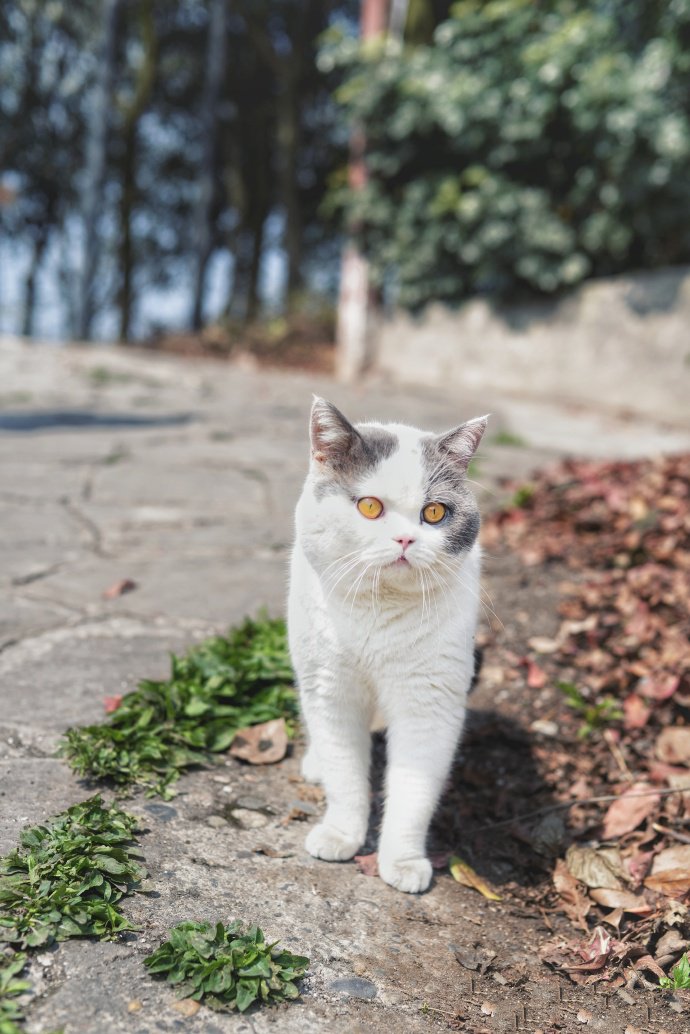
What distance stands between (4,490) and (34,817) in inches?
131

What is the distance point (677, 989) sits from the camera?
2096 mm

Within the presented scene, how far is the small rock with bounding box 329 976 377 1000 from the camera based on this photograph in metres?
1.87

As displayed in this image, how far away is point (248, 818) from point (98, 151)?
11049mm

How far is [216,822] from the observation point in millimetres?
2381

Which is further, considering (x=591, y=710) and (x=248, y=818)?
(x=591, y=710)

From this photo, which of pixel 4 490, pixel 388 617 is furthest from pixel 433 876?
pixel 4 490

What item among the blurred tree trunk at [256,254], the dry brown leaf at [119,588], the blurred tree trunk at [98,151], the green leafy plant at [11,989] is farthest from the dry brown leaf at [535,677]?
the blurred tree trunk at [256,254]

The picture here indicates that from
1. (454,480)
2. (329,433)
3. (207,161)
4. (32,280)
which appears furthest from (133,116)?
(454,480)

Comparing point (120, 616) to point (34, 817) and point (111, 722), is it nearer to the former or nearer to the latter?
point (111, 722)

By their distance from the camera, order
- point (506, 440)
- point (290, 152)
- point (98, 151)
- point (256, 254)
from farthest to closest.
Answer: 1. point (256, 254)
2. point (290, 152)
3. point (98, 151)
4. point (506, 440)

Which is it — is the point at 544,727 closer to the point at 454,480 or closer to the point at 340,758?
the point at 340,758

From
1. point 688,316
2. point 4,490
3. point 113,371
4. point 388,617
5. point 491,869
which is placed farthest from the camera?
point 113,371

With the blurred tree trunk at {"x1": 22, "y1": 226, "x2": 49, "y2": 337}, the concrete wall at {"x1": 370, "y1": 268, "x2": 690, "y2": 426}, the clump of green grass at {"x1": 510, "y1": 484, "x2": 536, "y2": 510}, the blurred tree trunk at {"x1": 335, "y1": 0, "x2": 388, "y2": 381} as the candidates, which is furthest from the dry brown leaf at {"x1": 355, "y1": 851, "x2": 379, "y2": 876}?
the blurred tree trunk at {"x1": 22, "y1": 226, "x2": 49, "y2": 337}

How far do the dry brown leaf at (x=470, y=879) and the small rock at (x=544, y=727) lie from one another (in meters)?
0.85
